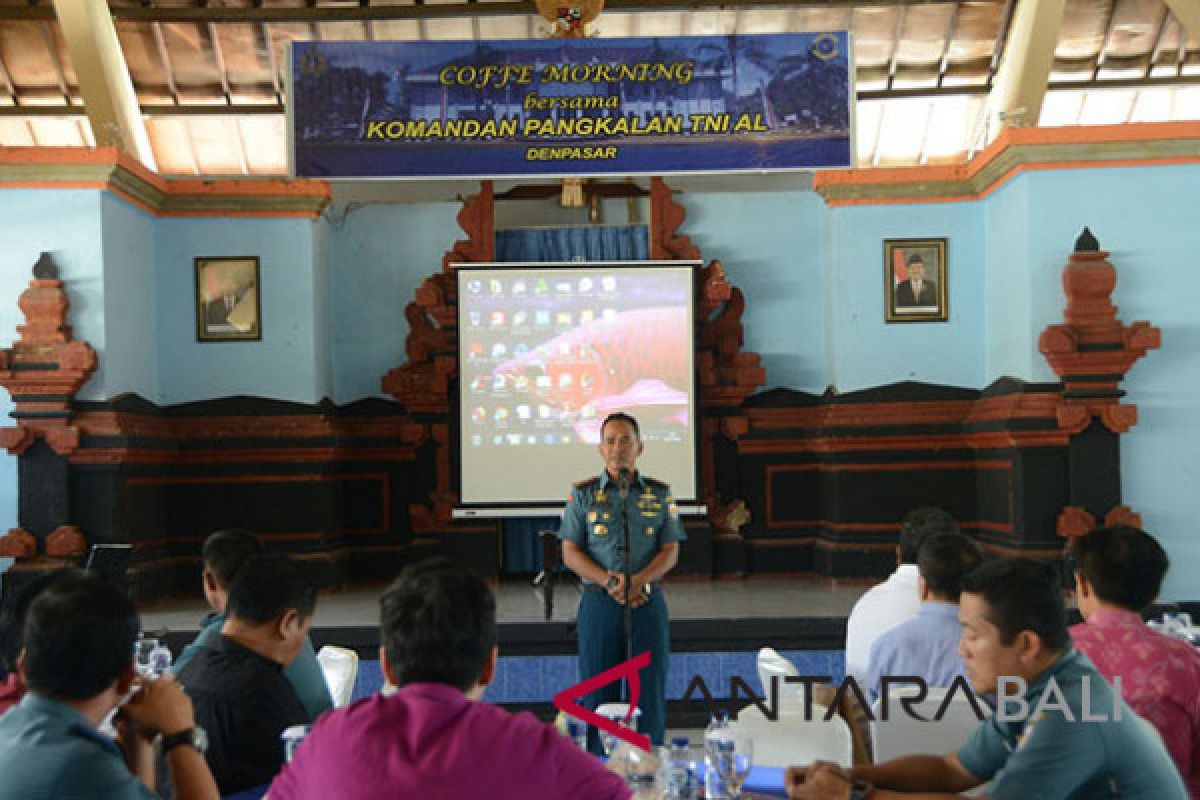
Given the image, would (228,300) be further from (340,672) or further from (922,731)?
(922,731)

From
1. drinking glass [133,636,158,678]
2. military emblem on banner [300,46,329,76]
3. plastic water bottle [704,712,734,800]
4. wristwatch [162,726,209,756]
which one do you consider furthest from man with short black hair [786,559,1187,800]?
military emblem on banner [300,46,329,76]

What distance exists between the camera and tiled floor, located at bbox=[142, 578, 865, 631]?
6.60 m

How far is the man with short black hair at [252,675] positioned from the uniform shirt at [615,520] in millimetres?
1979

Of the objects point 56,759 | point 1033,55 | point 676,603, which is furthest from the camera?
point 1033,55

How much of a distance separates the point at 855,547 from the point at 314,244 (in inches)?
169

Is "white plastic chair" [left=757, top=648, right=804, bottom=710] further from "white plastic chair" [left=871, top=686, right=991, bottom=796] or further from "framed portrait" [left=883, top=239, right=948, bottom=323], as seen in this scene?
"framed portrait" [left=883, top=239, right=948, bottom=323]

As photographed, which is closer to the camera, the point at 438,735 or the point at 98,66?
the point at 438,735

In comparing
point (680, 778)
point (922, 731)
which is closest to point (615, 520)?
point (922, 731)

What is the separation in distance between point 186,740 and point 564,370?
20.9ft

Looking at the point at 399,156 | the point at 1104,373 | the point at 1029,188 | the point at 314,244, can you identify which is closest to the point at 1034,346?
the point at 1104,373

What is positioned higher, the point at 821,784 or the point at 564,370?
the point at 564,370

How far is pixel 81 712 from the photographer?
169cm

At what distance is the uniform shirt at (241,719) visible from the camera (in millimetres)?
2320

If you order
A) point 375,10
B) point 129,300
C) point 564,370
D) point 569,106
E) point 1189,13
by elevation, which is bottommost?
point 564,370
